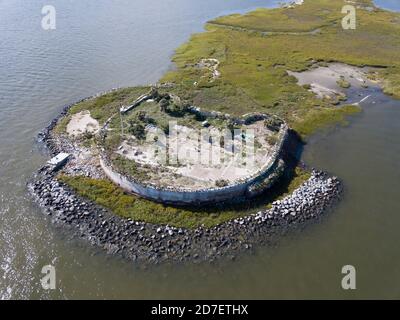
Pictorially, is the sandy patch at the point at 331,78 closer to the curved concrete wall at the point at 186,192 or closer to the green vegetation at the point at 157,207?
the green vegetation at the point at 157,207

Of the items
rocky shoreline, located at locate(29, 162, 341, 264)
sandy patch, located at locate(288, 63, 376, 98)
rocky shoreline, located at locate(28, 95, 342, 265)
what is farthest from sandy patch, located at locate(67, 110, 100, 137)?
sandy patch, located at locate(288, 63, 376, 98)

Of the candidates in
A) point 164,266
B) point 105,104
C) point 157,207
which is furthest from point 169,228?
point 105,104

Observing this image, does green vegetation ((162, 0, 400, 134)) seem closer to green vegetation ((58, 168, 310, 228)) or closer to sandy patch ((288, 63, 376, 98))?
sandy patch ((288, 63, 376, 98))

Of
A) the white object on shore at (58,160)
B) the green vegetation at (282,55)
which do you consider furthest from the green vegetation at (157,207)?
→ the green vegetation at (282,55)

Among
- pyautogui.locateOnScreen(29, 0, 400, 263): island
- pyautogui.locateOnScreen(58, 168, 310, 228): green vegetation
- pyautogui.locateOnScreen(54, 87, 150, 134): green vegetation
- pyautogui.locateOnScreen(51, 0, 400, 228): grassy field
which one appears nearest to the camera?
pyautogui.locateOnScreen(29, 0, 400, 263): island

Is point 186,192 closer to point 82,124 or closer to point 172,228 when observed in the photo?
point 172,228
